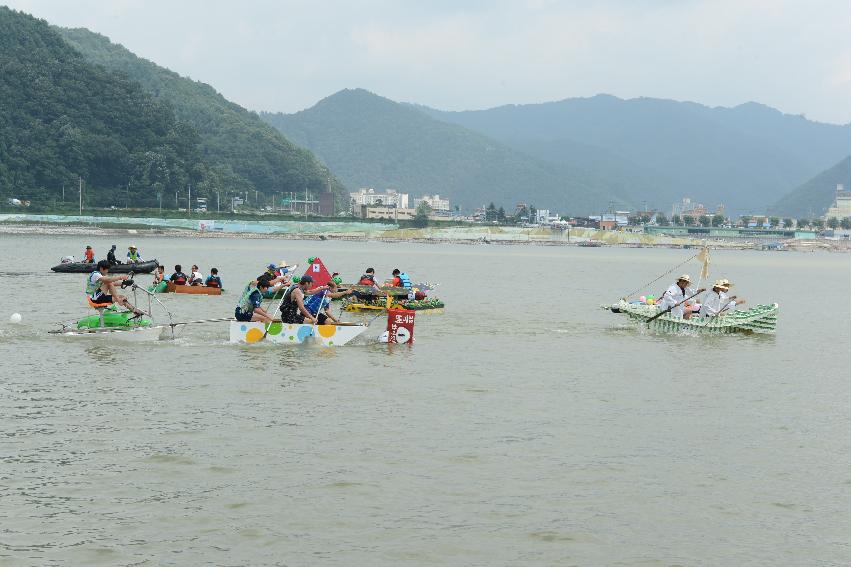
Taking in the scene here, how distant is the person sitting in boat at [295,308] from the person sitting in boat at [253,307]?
0.48 m

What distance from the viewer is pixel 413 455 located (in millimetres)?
17344

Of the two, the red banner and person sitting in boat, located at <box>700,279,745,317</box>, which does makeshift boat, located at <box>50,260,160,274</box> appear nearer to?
the red banner

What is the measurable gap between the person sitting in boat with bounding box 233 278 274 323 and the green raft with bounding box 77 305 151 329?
2904 mm

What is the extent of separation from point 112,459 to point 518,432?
300 inches

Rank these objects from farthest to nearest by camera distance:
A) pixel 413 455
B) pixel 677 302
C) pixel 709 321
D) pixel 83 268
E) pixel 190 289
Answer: pixel 83 268
pixel 190 289
pixel 709 321
pixel 677 302
pixel 413 455

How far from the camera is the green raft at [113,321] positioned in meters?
29.4

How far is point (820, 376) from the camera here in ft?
96.4

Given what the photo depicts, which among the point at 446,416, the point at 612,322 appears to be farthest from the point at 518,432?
the point at 612,322

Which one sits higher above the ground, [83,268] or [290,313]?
[290,313]

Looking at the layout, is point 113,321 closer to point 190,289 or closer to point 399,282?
point 399,282

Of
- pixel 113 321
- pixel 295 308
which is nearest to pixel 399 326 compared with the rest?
pixel 295 308

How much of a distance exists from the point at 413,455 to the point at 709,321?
75.5 ft

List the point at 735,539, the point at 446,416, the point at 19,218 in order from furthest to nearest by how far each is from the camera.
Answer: the point at 19,218
the point at 446,416
the point at 735,539

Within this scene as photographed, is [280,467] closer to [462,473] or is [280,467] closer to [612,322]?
[462,473]
